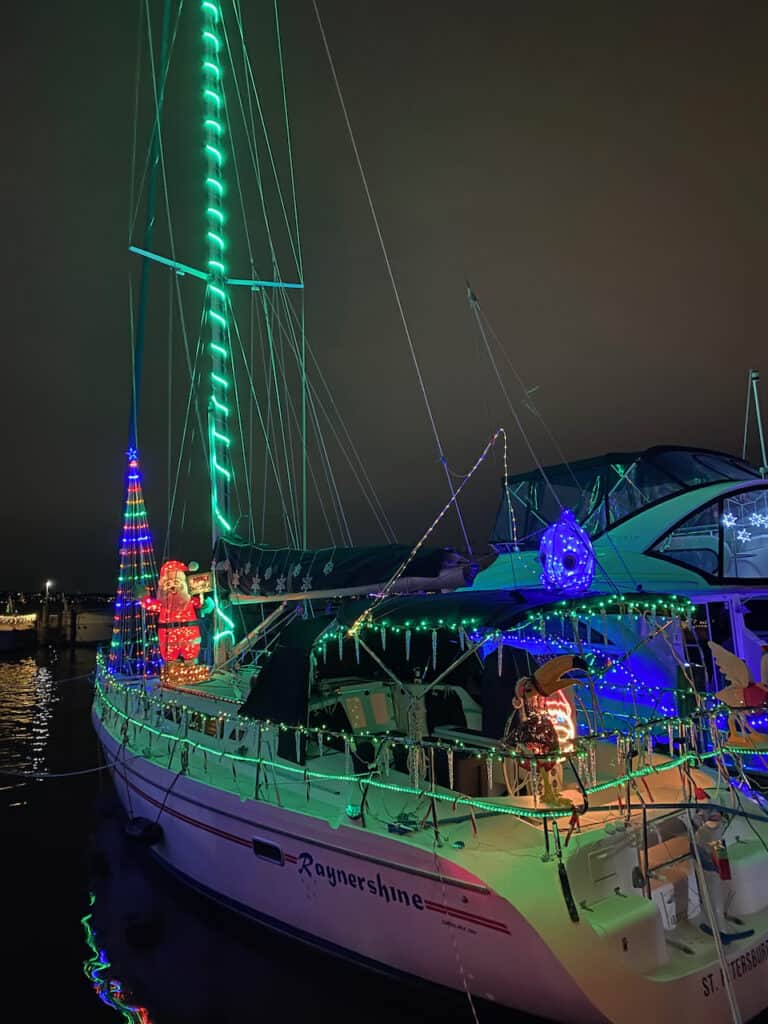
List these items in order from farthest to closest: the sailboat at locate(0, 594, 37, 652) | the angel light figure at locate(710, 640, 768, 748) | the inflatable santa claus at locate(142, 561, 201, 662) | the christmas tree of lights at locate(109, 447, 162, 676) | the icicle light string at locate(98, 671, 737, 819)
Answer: the sailboat at locate(0, 594, 37, 652) → the christmas tree of lights at locate(109, 447, 162, 676) → the inflatable santa claus at locate(142, 561, 201, 662) → the angel light figure at locate(710, 640, 768, 748) → the icicle light string at locate(98, 671, 737, 819)

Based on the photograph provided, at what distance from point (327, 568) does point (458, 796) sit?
3.60 m

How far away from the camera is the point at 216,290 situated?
42.7ft

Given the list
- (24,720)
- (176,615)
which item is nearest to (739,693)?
(176,615)

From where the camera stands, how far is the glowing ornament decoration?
9234mm

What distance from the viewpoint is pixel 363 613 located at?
24.0 ft

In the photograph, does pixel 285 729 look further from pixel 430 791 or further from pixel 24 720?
pixel 24 720

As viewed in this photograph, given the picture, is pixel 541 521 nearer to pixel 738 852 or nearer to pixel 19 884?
pixel 738 852

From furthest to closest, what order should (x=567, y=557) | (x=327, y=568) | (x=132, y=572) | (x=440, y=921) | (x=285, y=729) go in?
(x=132, y=572) → (x=567, y=557) → (x=327, y=568) → (x=285, y=729) → (x=440, y=921)

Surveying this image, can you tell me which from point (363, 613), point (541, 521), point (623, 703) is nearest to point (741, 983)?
point (363, 613)

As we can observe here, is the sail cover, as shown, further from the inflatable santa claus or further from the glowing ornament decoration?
the glowing ornament decoration

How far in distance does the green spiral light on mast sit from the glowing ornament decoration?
628 cm

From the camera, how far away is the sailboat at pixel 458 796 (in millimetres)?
4805

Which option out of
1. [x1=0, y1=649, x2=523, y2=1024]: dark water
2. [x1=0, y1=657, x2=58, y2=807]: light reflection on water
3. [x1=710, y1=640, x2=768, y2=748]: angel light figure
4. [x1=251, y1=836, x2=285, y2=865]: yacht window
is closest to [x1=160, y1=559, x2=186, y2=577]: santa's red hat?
[x1=0, y1=649, x2=523, y2=1024]: dark water

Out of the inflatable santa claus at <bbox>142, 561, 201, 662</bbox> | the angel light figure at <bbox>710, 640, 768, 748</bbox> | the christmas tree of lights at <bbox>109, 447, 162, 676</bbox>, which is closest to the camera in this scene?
the angel light figure at <bbox>710, 640, 768, 748</bbox>
